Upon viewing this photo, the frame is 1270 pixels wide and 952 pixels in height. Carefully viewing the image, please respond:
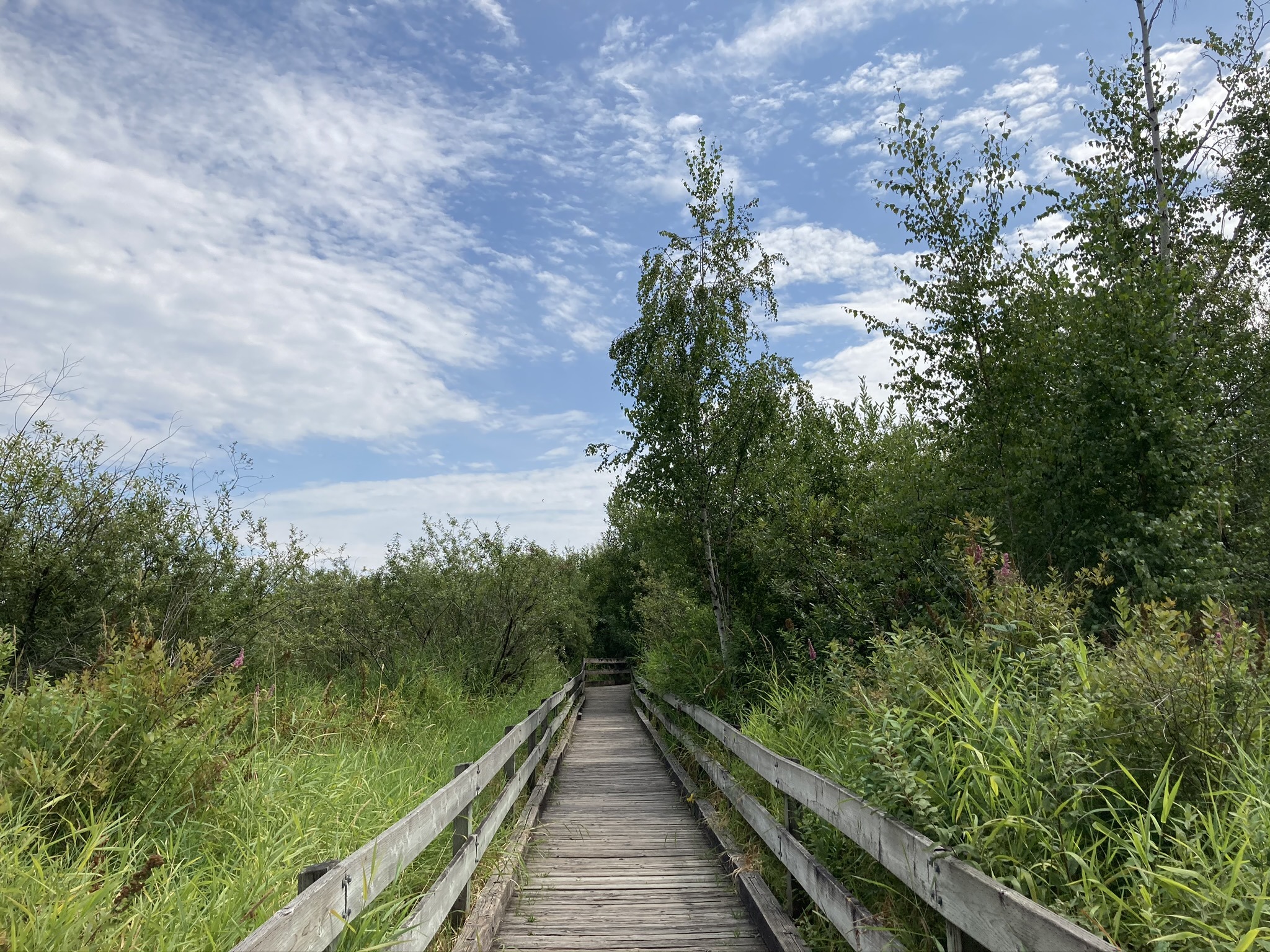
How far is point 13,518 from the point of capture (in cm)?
684

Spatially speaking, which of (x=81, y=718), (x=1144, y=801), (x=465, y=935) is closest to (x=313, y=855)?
(x=465, y=935)

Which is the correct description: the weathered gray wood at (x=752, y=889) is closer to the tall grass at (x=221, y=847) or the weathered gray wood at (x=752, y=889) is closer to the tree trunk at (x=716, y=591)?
the tall grass at (x=221, y=847)

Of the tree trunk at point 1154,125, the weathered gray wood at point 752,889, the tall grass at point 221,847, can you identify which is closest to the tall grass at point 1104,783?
the weathered gray wood at point 752,889

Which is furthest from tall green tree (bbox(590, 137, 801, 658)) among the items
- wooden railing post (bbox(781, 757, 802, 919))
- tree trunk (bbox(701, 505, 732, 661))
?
wooden railing post (bbox(781, 757, 802, 919))

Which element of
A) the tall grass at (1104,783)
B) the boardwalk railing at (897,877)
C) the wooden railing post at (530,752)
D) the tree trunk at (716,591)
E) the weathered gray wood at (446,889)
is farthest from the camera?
the tree trunk at (716,591)

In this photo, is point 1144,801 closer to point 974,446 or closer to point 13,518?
point 974,446

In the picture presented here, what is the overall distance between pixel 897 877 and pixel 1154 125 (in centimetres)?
1188

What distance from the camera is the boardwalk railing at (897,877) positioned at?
2131 mm

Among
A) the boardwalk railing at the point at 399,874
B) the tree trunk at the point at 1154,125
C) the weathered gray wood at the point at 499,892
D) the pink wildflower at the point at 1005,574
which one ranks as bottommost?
the weathered gray wood at the point at 499,892

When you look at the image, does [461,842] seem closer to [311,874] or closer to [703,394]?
[311,874]

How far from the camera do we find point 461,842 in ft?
14.7

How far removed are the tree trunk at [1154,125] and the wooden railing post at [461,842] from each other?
1106 cm

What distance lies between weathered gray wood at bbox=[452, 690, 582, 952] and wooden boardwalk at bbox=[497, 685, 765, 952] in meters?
0.14

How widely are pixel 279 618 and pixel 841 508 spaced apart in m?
7.20
